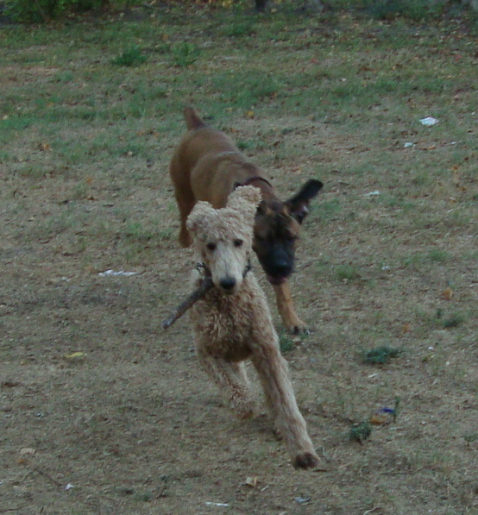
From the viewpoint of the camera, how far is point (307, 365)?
5473 millimetres

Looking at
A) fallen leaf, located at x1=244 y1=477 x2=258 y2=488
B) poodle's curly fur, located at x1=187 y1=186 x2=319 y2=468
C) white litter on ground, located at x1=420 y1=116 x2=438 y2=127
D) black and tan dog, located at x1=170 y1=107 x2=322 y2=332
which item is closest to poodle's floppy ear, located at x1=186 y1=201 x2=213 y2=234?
poodle's curly fur, located at x1=187 y1=186 x2=319 y2=468

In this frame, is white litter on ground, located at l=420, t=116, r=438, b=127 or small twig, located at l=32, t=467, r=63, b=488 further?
white litter on ground, located at l=420, t=116, r=438, b=127

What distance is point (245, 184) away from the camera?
19.4ft

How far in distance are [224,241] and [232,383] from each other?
65 centimetres

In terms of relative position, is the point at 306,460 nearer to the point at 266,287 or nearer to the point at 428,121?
the point at 266,287

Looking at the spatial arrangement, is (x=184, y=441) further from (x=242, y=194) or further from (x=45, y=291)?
(x=45, y=291)

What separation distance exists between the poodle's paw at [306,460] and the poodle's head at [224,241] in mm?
749

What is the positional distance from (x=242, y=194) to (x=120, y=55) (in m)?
11.2

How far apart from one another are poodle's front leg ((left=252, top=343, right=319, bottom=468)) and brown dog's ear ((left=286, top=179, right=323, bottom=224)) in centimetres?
168

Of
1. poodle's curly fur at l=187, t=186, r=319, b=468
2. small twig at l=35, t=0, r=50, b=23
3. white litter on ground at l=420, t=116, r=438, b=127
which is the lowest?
small twig at l=35, t=0, r=50, b=23

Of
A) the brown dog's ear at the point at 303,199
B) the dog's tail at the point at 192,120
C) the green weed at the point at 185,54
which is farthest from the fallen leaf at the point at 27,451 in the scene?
the green weed at the point at 185,54

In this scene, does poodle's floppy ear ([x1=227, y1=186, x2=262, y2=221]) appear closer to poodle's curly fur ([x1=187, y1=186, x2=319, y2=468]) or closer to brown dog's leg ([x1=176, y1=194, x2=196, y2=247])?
poodle's curly fur ([x1=187, y1=186, x2=319, y2=468])

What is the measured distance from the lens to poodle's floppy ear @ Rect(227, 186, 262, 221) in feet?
13.9

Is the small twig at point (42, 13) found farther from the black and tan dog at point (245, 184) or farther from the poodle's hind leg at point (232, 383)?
the poodle's hind leg at point (232, 383)
